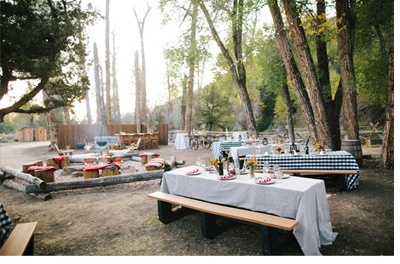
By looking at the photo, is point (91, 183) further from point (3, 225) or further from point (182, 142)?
point (182, 142)

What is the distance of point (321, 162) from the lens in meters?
4.18

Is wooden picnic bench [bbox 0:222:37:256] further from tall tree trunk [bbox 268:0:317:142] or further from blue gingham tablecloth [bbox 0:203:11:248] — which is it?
tall tree trunk [bbox 268:0:317:142]

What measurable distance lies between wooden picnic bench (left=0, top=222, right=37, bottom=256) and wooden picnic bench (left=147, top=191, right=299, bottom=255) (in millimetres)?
1275

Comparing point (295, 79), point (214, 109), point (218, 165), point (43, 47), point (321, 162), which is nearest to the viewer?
point (218, 165)

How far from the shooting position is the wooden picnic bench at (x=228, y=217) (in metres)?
2.12

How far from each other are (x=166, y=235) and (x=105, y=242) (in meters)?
0.63

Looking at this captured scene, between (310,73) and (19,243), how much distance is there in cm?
569

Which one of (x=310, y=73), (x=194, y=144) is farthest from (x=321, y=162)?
(x=194, y=144)

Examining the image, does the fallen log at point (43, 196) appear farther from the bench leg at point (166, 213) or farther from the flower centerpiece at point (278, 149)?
the flower centerpiece at point (278, 149)

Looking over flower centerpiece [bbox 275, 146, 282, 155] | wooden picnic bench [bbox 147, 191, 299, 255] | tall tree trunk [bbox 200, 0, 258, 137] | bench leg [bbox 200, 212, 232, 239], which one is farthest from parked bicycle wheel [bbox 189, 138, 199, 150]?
bench leg [bbox 200, 212, 232, 239]

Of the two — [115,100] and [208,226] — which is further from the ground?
[115,100]

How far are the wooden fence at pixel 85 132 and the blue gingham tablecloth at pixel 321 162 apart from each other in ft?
32.5

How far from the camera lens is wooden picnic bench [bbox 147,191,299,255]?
2.12 m

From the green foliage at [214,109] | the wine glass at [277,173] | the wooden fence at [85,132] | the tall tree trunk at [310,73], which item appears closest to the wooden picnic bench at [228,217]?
the wine glass at [277,173]
